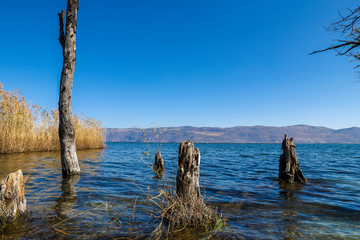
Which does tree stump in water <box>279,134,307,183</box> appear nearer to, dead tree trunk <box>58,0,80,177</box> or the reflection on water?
the reflection on water

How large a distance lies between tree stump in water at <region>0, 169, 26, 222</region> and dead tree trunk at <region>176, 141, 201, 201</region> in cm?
269

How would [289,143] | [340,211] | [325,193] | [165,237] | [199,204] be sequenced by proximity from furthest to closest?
[289,143], [325,193], [340,211], [199,204], [165,237]

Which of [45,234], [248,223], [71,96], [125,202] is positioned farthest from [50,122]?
[248,223]

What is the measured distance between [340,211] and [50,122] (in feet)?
65.2

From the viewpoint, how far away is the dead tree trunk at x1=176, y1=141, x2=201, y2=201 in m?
3.67

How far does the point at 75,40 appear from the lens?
7328 millimetres

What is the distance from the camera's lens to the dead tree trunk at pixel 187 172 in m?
3.67

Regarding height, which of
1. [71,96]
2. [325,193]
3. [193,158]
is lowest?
[325,193]

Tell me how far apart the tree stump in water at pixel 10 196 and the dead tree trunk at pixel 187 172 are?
269cm

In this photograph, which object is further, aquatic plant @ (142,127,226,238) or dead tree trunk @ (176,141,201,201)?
dead tree trunk @ (176,141,201,201)

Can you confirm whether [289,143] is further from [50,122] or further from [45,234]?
[50,122]

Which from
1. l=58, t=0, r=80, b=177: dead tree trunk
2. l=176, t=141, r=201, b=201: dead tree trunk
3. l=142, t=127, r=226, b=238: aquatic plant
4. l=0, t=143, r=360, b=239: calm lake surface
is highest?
l=58, t=0, r=80, b=177: dead tree trunk

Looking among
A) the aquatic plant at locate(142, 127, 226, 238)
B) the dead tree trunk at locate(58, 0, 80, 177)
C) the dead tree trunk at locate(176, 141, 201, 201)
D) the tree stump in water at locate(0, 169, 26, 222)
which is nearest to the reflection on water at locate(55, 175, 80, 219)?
the tree stump in water at locate(0, 169, 26, 222)

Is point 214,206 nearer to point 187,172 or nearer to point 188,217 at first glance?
point 188,217
